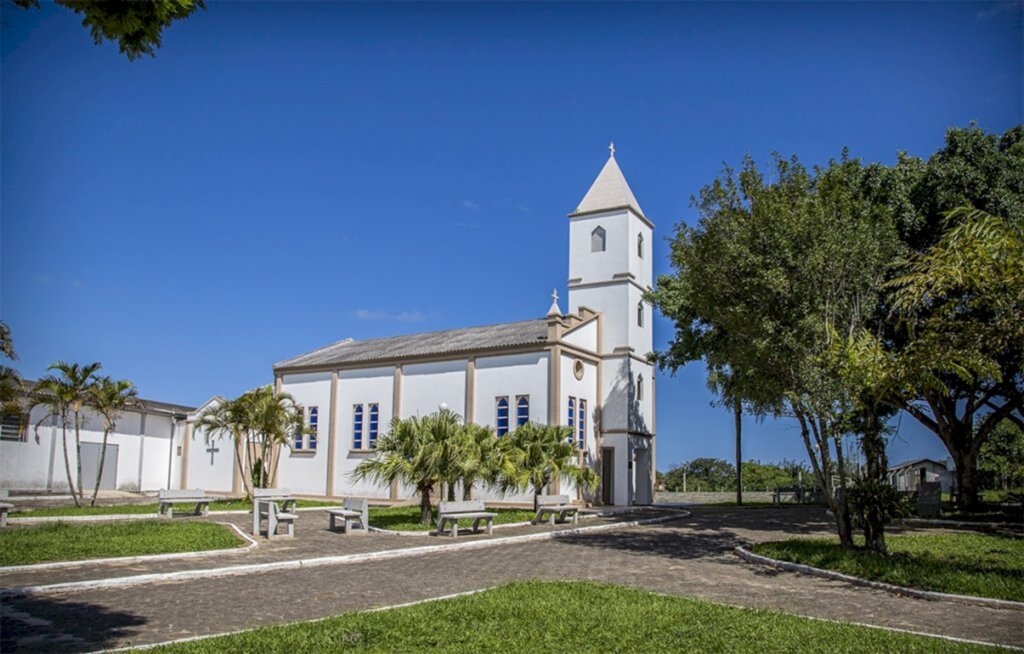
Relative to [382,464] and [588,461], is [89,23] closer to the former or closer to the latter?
[382,464]

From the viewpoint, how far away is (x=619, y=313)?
1286 inches

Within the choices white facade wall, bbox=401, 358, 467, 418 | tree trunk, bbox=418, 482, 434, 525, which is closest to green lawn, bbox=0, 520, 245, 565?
tree trunk, bbox=418, 482, 434, 525

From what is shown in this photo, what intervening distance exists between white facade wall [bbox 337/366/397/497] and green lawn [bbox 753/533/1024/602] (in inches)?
823

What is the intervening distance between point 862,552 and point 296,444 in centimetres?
2787

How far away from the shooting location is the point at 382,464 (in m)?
19.2

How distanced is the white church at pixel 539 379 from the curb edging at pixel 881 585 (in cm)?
1490

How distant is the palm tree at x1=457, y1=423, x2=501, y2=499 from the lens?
65.1 feet

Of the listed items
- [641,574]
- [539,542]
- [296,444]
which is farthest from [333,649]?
[296,444]

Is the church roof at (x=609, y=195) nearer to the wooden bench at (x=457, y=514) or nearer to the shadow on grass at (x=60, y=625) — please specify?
the wooden bench at (x=457, y=514)

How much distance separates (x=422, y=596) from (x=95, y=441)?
33689mm

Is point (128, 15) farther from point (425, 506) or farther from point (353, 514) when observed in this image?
point (425, 506)

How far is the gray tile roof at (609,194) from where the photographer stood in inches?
1321

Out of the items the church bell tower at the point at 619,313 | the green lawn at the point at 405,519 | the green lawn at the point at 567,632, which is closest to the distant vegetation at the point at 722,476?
the church bell tower at the point at 619,313

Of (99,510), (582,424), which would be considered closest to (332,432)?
(582,424)
